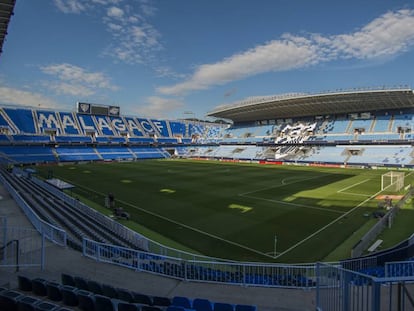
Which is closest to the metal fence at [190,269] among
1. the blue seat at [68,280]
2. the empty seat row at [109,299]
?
the blue seat at [68,280]

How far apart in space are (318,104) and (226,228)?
183ft

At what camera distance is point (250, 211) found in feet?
76.3

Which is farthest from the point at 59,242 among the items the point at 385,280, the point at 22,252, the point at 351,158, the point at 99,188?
the point at 351,158

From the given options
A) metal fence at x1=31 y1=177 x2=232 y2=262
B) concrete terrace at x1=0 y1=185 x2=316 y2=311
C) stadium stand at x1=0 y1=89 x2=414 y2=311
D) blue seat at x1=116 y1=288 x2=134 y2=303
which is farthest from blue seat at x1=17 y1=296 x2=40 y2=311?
stadium stand at x1=0 y1=89 x2=414 y2=311

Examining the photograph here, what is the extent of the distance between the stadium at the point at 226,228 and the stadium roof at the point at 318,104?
388 millimetres

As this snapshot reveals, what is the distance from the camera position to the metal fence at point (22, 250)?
31.2 ft

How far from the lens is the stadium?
7.00m

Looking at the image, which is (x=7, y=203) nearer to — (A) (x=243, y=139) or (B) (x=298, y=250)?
(B) (x=298, y=250)

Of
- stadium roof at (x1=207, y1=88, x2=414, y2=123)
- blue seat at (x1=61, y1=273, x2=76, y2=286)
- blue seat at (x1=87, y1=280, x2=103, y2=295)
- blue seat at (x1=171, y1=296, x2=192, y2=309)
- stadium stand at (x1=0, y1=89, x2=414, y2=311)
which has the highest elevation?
stadium roof at (x1=207, y1=88, x2=414, y2=123)

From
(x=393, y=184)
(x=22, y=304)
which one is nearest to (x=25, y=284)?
(x=22, y=304)

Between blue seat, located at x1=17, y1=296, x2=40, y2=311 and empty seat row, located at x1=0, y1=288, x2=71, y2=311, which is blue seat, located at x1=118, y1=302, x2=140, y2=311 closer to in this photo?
empty seat row, located at x1=0, y1=288, x2=71, y2=311

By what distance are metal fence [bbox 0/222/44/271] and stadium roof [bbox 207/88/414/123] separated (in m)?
57.4

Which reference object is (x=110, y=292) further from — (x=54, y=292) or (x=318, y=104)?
(x=318, y=104)

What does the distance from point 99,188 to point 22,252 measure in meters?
23.3
